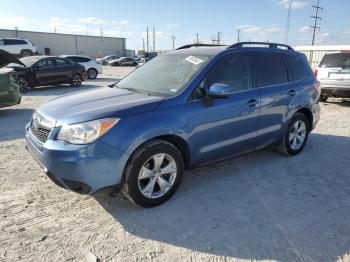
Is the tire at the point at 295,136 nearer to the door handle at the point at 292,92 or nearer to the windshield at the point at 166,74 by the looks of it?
the door handle at the point at 292,92

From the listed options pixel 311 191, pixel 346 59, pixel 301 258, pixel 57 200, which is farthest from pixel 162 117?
pixel 346 59

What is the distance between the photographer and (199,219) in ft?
11.5

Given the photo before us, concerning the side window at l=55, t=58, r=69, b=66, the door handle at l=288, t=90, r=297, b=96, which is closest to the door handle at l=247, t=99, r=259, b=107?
the door handle at l=288, t=90, r=297, b=96

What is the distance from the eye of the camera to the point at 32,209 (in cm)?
364

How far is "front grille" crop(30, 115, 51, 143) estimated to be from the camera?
3491 millimetres

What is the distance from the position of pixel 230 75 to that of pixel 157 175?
1676 millimetres

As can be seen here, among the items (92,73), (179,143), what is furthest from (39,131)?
(92,73)

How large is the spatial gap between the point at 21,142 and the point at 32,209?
9.28ft

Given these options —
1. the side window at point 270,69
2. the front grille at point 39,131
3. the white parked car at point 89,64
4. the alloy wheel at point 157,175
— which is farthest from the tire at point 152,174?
the white parked car at point 89,64

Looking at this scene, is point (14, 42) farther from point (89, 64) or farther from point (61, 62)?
point (61, 62)

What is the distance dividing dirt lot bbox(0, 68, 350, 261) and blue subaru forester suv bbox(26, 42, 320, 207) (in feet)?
1.20

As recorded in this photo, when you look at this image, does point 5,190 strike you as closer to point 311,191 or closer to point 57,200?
point 57,200

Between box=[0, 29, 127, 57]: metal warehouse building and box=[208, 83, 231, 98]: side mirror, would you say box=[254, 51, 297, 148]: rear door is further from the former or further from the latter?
box=[0, 29, 127, 57]: metal warehouse building

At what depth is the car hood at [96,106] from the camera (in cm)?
335
